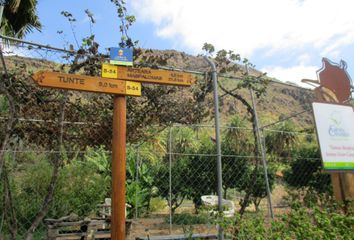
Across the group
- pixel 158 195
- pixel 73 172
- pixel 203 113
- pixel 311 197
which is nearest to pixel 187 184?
pixel 158 195

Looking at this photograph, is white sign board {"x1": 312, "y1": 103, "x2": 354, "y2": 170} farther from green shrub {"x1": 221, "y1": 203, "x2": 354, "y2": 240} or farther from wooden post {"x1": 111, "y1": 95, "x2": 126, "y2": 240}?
wooden post {"x1": 111, "y1": 95, "x2": 126, "y2": 240}

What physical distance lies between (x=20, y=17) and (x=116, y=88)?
6.47 meters

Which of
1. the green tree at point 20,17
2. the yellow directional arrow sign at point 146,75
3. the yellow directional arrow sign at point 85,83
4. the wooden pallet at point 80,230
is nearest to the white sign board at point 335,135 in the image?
the yellow directional arrow sign at point 146,75

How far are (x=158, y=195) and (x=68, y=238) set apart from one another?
340 inches

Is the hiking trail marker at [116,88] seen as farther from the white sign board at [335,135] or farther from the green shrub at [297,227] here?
the white sign board at [335,135]

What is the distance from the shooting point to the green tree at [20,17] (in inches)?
313

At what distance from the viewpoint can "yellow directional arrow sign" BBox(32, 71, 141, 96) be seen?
307 cm

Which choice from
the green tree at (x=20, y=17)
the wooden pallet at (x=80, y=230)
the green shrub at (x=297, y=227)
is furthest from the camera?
the green tree at (x=20, y=17)

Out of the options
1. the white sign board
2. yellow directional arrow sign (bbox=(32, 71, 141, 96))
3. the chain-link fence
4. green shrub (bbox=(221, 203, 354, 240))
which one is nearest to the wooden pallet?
the chain-link fence

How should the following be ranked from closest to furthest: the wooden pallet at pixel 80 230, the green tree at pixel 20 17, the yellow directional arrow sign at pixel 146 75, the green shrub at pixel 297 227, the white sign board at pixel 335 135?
the green shrub at pixel 297 227 < the yellow directional arrow sign at pixel 146 75 < the white sign board at pixel 335 135 < the wooden pallet at pixel 80 230 < the green tree at pixel 20 17

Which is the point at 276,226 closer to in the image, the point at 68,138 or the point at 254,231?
the point at 254,231

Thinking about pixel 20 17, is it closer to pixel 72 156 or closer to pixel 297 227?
pixel 72 156

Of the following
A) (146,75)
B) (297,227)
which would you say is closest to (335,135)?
(297,227)

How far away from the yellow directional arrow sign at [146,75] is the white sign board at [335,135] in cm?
173
